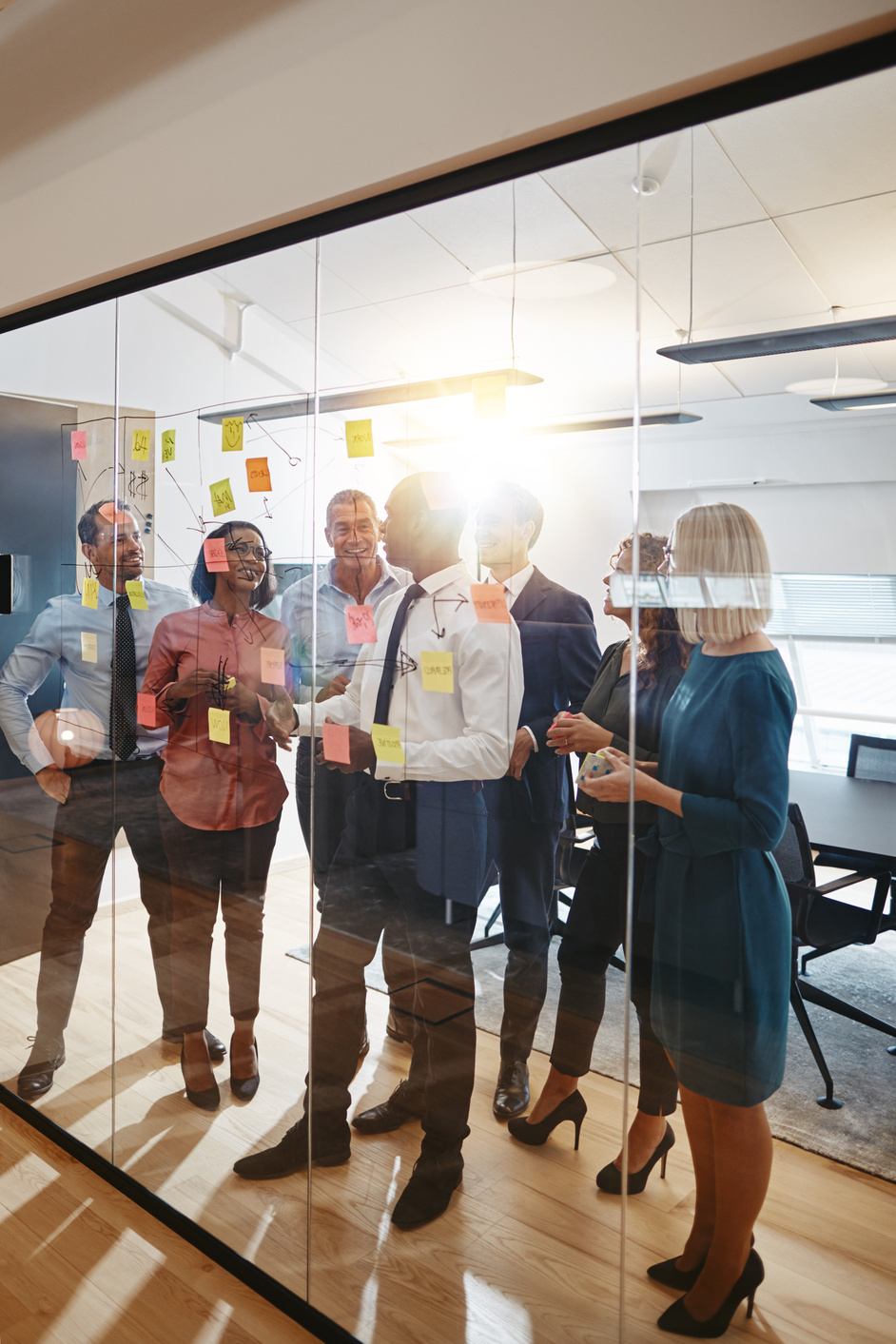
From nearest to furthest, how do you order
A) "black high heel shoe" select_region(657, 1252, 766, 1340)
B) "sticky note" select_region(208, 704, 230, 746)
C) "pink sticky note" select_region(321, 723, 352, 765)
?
1. "black high heel shoe" select_region(657, 1252, 766, 1340)
2. "pink sticky note" select_region(321, 723, 352, 765)
3. "sticky note" select_region(208, 704, 230, 746)

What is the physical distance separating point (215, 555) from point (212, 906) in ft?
2.87

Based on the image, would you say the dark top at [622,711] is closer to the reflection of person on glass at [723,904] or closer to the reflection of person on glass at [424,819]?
the reflection of person on glass at [723,904]

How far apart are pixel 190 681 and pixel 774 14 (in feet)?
5.78

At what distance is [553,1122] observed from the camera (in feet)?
5.18

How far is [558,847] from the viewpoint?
1.57 m

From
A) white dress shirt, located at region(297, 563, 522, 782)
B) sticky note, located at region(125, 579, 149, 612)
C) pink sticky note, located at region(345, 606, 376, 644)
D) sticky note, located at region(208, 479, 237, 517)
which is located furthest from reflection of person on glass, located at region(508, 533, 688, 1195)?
sticky note, located at region(125, 579, 149, 612)

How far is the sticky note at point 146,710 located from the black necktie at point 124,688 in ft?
0.07

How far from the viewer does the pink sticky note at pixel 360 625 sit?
1841 millimetres

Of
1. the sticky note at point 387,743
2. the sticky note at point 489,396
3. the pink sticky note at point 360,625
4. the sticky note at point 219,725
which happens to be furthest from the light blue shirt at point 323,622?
the sticky note at point 489,396

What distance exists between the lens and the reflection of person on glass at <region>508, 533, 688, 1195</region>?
4.69 ft

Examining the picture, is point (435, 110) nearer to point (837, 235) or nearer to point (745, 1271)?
point (837, 235)

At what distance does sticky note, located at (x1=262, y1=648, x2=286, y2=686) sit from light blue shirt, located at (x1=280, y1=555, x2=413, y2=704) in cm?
4

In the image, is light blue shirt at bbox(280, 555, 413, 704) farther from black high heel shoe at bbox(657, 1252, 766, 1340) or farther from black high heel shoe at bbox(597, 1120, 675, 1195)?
black high heel shoe at bbox(657, 1252, 766, 1340)

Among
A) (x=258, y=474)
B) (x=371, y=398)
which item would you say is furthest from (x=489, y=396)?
(x=258, y=474)
